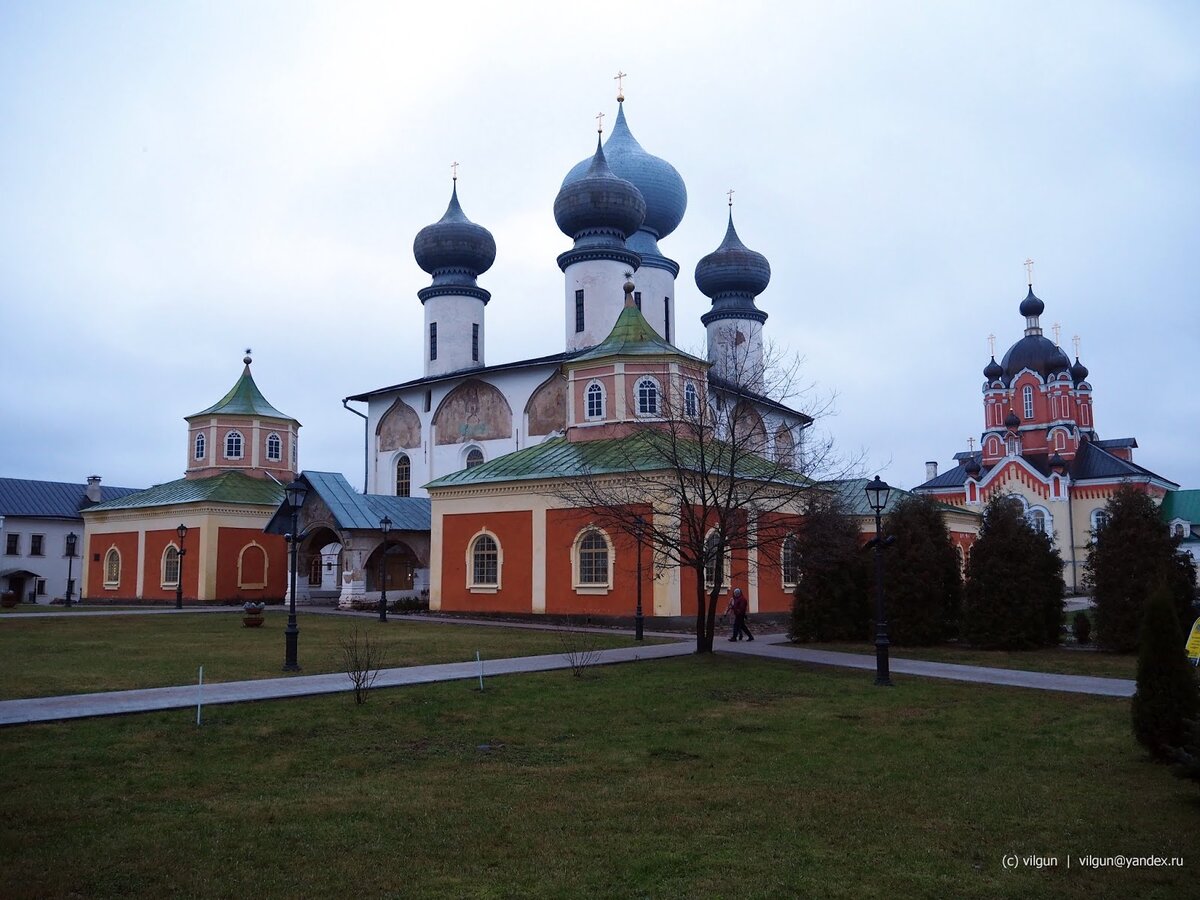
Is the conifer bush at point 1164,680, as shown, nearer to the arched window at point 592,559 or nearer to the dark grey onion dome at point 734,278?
the arched window at point 592,559

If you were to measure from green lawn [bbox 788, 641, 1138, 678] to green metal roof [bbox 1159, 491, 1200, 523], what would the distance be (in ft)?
146

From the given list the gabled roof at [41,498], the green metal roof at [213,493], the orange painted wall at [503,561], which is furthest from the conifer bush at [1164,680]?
the gabled roof at [41,498]

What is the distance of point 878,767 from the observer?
860cm

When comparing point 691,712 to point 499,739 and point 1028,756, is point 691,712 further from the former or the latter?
point 1028,756

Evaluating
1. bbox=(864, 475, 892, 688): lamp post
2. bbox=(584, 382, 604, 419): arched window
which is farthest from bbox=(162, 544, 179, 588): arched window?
bbox=(864, 475, 892, 688): lamp post

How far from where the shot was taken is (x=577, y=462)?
2694cm

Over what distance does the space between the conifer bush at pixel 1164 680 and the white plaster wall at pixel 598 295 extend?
28.9 metres

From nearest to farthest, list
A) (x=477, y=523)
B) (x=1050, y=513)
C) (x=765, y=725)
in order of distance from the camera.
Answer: (x=765, y=725)
(x=477, y=523)
(x=1050, y=513)

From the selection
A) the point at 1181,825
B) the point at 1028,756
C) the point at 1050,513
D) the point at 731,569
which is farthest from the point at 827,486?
the point at 1050,513

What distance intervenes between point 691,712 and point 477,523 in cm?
1748

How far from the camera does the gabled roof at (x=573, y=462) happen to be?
24.8 metres

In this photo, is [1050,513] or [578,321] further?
[1050,513]

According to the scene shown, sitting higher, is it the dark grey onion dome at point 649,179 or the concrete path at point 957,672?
the dark grey onion dome at point 649,179

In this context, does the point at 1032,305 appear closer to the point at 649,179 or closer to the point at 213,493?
the point at 649,179
